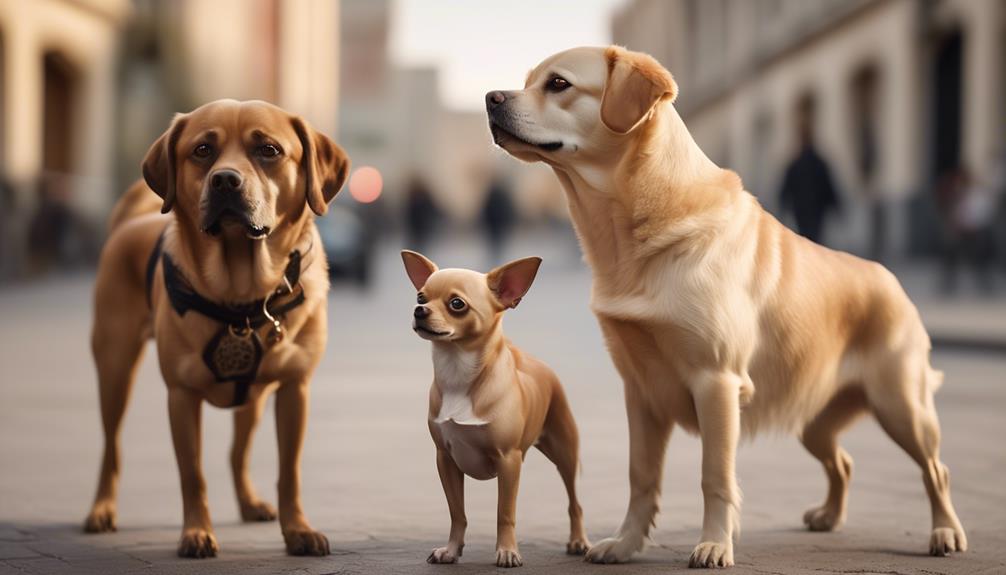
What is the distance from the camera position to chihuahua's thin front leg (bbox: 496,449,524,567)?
15.0 ft

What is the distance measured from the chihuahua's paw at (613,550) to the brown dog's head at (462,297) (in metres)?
0.84

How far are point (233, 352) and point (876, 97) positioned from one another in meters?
29.1

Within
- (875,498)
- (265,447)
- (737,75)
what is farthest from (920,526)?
(737,75)

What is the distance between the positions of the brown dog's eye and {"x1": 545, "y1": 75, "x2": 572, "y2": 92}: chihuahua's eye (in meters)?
0.92

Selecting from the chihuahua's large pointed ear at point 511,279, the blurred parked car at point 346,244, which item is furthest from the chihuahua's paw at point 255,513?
the blurred parked car at point 346,244

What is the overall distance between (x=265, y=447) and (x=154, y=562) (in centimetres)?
343

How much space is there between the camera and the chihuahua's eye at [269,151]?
4.84 meters

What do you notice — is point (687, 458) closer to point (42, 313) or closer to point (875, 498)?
point (875, 498)

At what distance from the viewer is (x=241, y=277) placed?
16.5ft

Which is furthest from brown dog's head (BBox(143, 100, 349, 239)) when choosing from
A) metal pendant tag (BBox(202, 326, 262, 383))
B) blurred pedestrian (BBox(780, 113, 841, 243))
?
blurred pedestrian (BBox(780, 113, 841, 243))

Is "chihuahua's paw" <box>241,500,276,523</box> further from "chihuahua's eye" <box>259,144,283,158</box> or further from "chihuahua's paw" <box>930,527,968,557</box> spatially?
"chihuahua's paw" <box>930,527,968,557</box>

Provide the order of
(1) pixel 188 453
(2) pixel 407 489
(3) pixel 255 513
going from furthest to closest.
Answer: (2) pixel 407 489
(3) pixel 255 513
(1) pixel 188 453

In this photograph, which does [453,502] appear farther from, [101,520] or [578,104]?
[101,520]

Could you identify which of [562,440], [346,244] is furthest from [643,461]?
[346,244]
